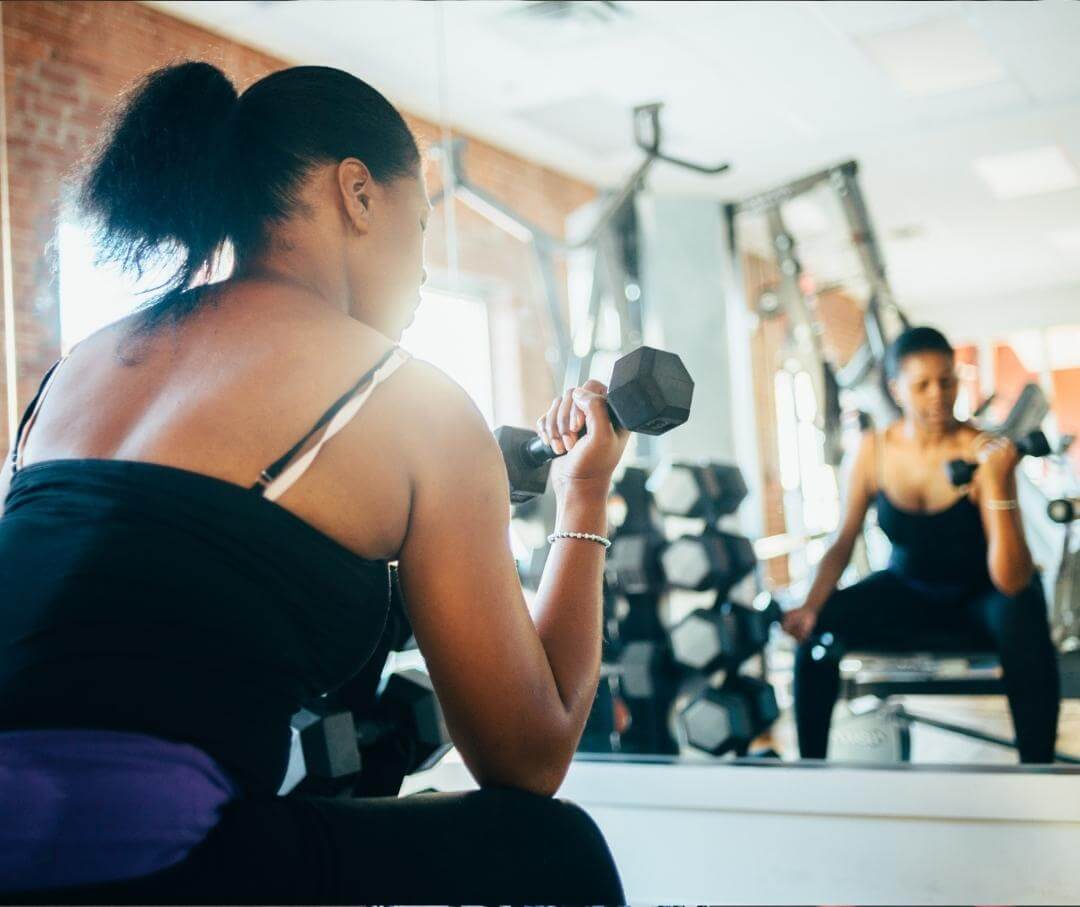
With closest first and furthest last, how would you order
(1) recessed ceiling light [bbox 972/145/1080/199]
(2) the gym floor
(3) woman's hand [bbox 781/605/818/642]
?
(1) recessed ceiling light [bbox 972/145/1080/199] < (2) the gym floor < (3) woman's hand [bbox 781/605/818/642]

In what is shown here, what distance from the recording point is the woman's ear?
917 mm

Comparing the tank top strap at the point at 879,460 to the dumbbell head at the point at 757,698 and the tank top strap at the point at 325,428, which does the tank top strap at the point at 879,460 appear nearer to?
the dumbbell head at the point at 757,698

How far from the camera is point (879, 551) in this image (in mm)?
1983

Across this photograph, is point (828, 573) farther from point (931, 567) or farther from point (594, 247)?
point (594, 247)

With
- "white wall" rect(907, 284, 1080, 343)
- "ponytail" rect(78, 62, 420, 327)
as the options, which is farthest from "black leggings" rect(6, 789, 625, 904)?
"white wall" rect(907, 284, 1080, 343)

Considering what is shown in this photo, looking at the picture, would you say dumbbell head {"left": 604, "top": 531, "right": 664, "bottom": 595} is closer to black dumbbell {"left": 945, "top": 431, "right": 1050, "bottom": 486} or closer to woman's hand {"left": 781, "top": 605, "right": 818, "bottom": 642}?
woman's hand {"left": 781, "top": 605, "right": 818, "bottom": 642}

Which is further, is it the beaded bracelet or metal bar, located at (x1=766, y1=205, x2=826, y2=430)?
metal bar, located at (x1=766, y1=205, x2=826, y2=430)

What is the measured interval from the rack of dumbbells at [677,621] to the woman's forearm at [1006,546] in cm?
53

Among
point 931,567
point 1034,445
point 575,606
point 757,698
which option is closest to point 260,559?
point 575,606

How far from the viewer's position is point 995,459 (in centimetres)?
167

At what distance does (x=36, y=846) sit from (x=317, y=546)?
0.87ft

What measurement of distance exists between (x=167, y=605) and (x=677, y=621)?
1691 mm

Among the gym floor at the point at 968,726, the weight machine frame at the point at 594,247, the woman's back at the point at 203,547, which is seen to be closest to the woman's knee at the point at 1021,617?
the gym floor at the point at 968,726

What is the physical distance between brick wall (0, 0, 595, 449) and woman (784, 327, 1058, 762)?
68 centimetres
